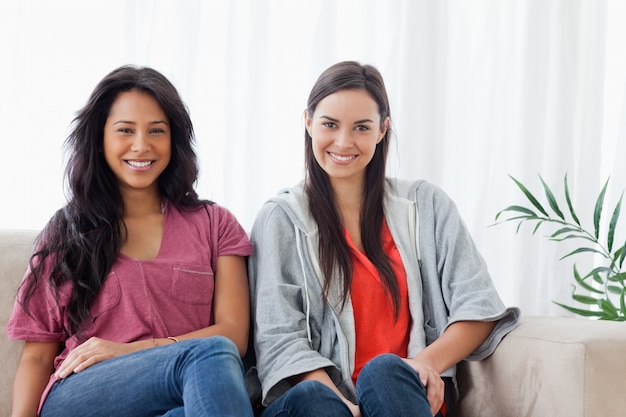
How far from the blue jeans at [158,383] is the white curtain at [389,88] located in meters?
0.91

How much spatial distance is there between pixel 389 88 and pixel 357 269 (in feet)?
2.85

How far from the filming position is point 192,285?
75.6 inches

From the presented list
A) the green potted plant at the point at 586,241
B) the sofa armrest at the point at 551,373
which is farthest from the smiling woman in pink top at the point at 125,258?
the green potted plant at the point at 586,241

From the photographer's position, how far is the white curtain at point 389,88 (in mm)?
2387

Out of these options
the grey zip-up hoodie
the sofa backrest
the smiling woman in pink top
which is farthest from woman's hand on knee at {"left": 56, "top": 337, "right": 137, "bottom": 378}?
the grey zip-up hoodie

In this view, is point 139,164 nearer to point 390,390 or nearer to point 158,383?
point 158,383

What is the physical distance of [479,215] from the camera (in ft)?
8.87

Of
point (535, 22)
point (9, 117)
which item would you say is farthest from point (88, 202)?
point (535, 22)

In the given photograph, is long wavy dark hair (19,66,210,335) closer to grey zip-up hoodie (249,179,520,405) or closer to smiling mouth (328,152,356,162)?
grey zip-up hoodie (249,179,520,405)

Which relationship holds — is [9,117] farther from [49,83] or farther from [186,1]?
[186,1]

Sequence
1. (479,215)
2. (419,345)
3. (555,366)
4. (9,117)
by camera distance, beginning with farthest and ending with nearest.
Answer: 1. (479,215)
2. (9,117)
3. (419,345)
4. (555,366)

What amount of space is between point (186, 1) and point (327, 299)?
1124 mm

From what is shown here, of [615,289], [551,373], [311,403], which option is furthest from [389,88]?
[311,403]

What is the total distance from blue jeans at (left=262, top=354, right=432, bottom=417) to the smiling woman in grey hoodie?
0.60ft
